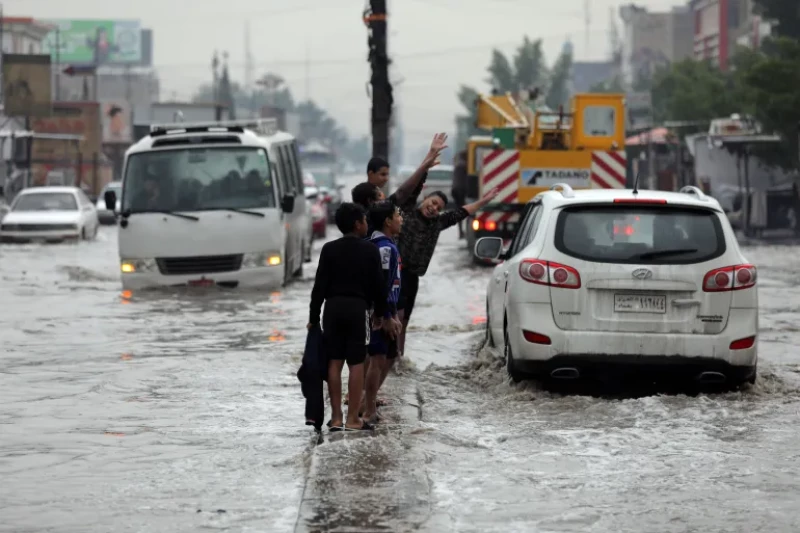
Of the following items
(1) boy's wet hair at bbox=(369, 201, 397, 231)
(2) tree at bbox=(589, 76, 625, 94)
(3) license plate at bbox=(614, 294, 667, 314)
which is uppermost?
(2) tree at bbox=(589, 76, 625, 94)

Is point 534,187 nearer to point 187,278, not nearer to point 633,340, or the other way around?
point 187,278

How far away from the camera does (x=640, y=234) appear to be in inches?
437

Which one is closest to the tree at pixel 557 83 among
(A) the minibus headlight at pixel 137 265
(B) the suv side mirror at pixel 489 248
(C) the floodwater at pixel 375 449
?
(A) the minibus headlight at pixel 137 265

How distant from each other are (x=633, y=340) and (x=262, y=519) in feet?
13.9

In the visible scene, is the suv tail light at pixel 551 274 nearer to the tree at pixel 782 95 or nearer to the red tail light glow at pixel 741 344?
the red tail light glow at pixel 741 344

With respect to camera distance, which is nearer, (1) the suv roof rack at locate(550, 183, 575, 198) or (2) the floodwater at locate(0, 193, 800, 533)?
(2) the floodwater at locate(0, 193, 800, 533)

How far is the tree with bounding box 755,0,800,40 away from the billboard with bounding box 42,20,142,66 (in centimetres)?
10676

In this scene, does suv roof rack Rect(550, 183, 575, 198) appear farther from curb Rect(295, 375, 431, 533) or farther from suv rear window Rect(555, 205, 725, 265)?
curb Rect(295, 375, 431, 533)

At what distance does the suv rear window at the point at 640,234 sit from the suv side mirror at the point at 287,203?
9.88 m

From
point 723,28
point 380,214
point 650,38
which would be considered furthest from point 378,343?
point 650,38

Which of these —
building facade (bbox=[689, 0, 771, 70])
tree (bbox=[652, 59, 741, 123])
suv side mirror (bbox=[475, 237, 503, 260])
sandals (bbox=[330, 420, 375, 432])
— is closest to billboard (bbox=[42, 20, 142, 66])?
building facade (bbox=[689, 0, 771, 70])

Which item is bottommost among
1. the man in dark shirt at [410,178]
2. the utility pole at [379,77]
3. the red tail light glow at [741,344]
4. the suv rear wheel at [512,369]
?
the suv rear wheel at [512,369]

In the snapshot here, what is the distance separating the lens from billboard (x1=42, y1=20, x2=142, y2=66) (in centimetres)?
15855

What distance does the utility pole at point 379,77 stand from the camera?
23266 mm
